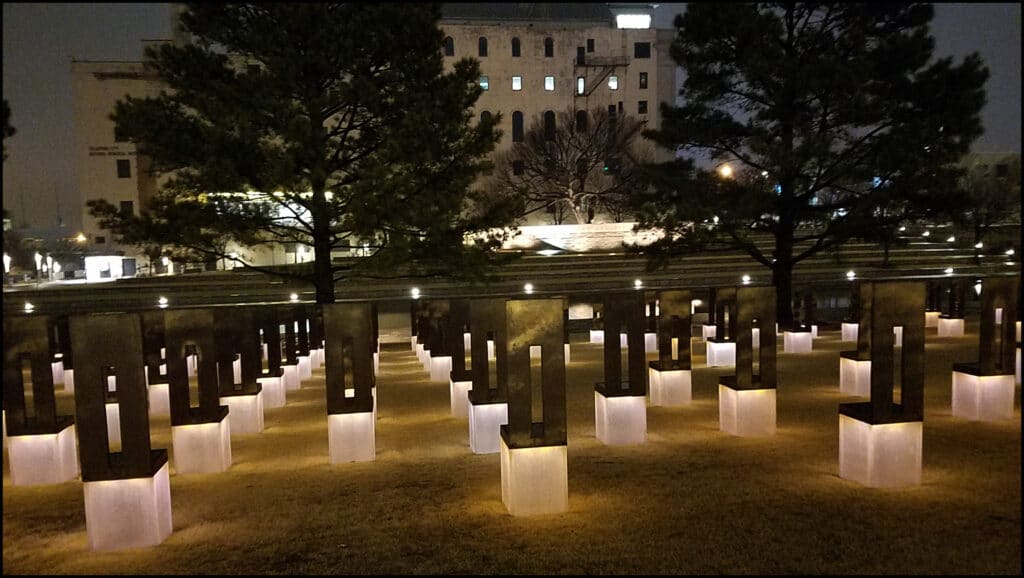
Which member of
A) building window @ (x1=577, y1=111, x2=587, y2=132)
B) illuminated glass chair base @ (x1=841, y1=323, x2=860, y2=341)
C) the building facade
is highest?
the building facade

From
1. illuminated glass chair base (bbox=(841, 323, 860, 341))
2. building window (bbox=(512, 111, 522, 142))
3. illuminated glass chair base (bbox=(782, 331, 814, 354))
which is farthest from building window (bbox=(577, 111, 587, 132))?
illuminated glass chair base (bbox=(782, 331, 814, 354))

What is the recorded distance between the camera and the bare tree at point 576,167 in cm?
4000

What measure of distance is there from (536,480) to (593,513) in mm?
521

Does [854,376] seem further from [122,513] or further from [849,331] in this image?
[122,513]

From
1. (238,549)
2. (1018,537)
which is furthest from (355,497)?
(1018,537)

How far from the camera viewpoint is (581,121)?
161ft

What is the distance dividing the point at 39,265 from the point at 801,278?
38.2m

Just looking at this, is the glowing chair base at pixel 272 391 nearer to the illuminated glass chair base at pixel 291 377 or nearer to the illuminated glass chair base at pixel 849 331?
the illuminated glass chair base at pixel 291 377

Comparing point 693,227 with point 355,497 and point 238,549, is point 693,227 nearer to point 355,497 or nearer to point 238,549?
point 355,497

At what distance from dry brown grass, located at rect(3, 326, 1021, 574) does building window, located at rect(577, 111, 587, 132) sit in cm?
3920

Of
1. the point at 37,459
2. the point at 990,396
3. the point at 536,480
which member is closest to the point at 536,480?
the point at 536,480

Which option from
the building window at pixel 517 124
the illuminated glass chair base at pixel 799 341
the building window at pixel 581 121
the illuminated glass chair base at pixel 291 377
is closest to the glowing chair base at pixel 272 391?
the illuminated glass chair base at pixel 291 377

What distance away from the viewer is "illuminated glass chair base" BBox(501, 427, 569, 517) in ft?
17.7

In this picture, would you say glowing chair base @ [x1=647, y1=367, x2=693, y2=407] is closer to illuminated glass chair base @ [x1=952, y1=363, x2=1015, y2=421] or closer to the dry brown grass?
the dry brown grass
